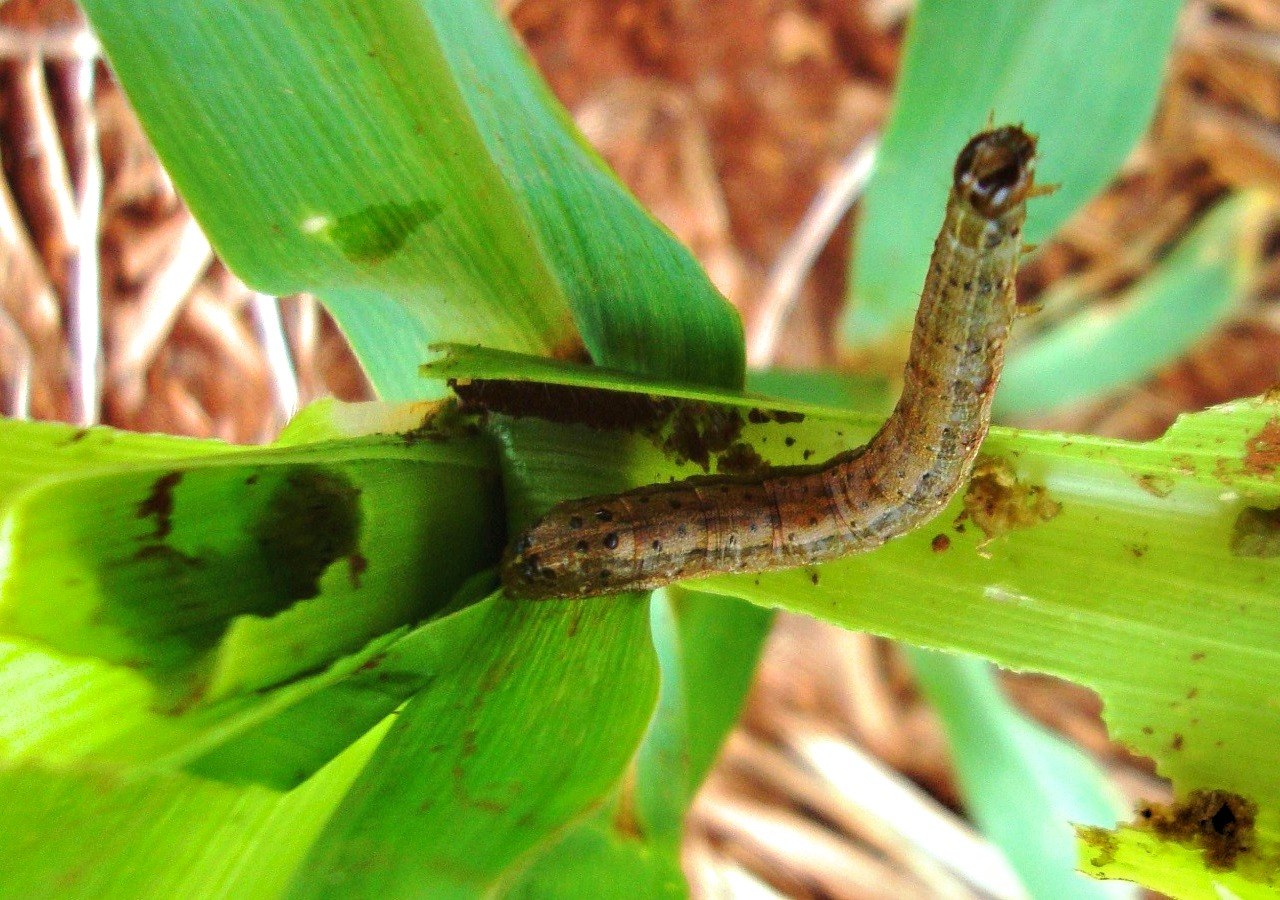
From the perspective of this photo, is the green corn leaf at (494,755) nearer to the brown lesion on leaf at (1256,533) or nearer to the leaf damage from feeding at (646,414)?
the leaf damage from feeding at (646,414)

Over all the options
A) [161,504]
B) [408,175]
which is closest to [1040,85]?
[408,175]

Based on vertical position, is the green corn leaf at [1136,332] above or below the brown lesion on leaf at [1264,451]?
above

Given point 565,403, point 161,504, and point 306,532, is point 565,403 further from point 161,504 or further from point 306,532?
point 161,504

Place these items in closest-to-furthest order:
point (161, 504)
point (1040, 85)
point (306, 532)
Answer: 1. point (161, 504)
2. point (306, 532)
3. point (1040, 85)

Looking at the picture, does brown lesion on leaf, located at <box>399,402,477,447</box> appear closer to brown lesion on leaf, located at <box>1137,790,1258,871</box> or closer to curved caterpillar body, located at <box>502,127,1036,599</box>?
curved caterpillar body, located at <box>502,127,1036,599</box>

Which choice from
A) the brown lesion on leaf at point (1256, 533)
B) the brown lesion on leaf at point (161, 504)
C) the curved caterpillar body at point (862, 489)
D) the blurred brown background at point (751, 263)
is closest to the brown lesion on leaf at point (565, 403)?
the curved caterpillar body at point (862, 489)

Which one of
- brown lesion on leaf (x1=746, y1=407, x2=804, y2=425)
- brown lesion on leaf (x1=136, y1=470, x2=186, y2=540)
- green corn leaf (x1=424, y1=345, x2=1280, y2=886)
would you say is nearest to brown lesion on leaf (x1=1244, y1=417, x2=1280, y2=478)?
green corn leaf (x1=424, y1=345, x2=1280, y2=886)

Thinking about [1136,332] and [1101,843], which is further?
[1136,332]
